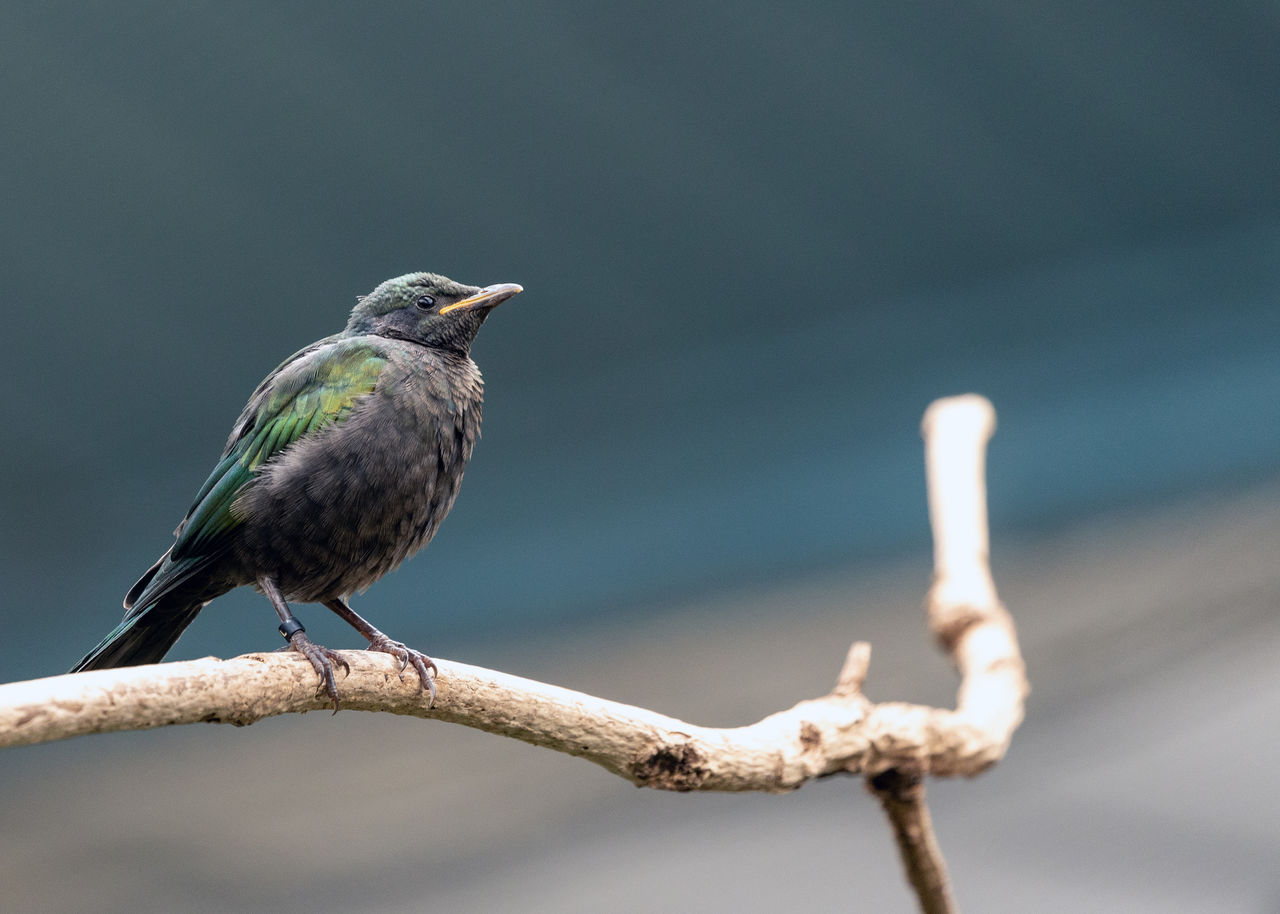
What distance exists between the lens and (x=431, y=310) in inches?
141

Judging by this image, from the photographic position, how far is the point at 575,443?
7754mm

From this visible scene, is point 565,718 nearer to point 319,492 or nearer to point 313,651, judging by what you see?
point 313,651

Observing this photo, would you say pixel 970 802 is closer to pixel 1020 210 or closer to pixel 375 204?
pixel 1020 210

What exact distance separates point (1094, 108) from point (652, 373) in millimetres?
2715

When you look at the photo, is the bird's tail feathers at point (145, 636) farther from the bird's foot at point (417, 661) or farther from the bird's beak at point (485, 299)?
the bird's beak at point (485, 299)

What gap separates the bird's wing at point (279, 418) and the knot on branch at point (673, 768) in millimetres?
1128

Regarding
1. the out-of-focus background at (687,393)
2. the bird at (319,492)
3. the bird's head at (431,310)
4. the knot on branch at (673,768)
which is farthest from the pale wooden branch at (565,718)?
the out-of-focus background at (687,393)

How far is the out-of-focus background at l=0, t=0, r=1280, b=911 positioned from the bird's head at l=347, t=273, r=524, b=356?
1.97 metres

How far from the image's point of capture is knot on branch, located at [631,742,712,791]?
2.78 metres

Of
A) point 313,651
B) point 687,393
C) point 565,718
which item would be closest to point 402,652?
point 313,651

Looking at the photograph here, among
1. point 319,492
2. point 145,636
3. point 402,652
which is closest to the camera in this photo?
point 402,652

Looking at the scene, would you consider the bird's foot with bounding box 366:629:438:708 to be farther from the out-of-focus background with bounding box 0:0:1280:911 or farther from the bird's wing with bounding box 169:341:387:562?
the out-of-focus background with bounding box 0:0:1280:911

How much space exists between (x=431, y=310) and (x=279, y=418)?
56 cm

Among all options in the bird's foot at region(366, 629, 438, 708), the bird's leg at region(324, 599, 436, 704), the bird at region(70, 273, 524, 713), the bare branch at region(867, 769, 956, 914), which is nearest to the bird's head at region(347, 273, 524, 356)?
the bird at region(70, 273, 524, 713)
